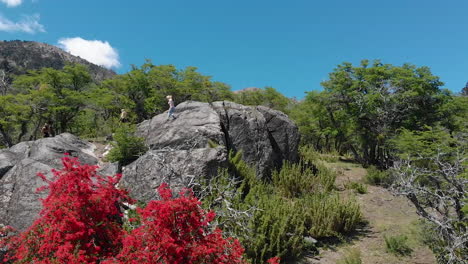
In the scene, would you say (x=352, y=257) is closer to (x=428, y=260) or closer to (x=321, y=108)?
(x=428, y=260)

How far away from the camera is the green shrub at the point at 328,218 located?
24.2 ft

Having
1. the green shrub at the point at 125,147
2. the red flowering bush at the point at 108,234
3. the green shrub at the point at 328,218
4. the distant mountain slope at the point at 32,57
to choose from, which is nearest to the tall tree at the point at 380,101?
the green shrub at the point at 328,218

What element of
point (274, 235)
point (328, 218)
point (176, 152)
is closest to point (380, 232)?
point (328, 218)

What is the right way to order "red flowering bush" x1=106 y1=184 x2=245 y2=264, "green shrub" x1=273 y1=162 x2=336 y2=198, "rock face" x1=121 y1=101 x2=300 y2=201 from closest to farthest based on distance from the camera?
"red flowering bush" x1=106 y1=184 x2=245 y2=264 → "rock face" x1=121 y1=101 x2=300 y2=201 → "green shrub" x1=273 y1=162 x2=336 y2=198

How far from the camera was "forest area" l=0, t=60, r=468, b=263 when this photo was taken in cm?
640

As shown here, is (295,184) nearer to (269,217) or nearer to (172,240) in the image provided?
(269,217)

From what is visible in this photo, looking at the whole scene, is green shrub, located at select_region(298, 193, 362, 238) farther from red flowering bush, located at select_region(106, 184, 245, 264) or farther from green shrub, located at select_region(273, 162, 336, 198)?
red flowering bush, located at select_region(106, 184, 245, 264)

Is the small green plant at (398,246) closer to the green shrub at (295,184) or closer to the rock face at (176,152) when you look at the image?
the green shrub at (295,184)

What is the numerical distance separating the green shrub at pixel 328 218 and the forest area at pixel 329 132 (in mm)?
30

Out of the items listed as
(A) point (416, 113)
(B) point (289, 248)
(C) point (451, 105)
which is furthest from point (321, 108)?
(B) point (289, 248)

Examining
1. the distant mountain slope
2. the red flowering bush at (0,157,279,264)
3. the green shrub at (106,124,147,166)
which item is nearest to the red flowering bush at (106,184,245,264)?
the red flowering bush at (0,157,279,264)

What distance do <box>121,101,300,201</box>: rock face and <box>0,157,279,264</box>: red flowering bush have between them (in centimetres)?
218

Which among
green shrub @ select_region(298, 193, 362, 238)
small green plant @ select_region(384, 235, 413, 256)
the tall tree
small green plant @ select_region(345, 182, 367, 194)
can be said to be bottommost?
small green plant @ select_region(384, 235, 413, 256)

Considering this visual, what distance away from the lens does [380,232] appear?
25.6 ft
